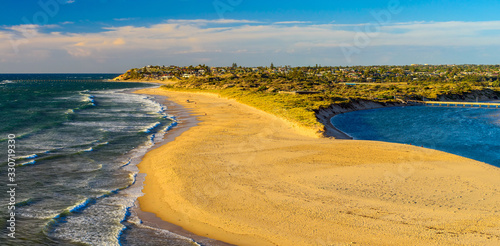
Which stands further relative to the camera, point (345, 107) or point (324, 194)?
point (345, 107)

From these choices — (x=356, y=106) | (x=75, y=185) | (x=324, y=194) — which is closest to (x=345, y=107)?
(x=356, y=106)

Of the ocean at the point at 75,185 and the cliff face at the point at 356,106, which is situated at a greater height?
the cliff face at the point at 356,106

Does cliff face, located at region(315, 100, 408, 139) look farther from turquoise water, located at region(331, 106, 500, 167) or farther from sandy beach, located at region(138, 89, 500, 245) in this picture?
sandy beach, located at region(138, 89, 500, 245)

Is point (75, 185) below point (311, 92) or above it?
below

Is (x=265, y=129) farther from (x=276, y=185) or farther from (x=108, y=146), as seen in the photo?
(x=276, y=185)

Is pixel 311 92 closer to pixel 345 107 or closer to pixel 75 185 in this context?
pixel 345 107

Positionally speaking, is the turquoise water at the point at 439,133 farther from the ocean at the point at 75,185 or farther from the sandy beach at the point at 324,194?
the ocean at the point at 75,185

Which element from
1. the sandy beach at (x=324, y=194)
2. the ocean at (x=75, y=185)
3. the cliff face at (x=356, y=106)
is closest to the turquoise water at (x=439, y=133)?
the cliff face at (x=356, y=106)

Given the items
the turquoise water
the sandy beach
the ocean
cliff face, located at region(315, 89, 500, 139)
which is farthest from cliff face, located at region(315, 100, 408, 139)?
the ocean
